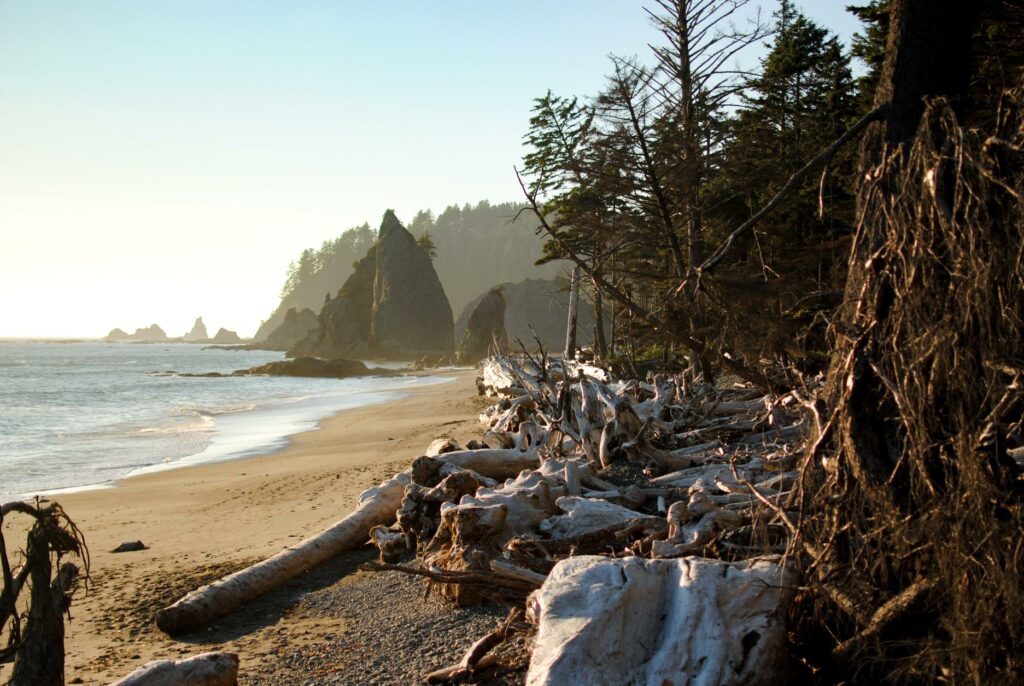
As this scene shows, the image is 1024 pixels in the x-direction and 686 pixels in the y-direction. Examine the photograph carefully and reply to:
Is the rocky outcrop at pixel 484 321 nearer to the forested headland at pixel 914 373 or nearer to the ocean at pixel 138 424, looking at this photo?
the ocean at pixel 138 424

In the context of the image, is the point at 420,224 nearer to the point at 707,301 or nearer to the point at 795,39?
the point at 795,39

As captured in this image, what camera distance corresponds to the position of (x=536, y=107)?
32.3 meters

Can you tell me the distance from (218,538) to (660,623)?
220 inches

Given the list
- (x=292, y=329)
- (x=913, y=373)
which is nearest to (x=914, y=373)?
(x=913, y=373)

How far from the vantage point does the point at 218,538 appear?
7383 millimetres

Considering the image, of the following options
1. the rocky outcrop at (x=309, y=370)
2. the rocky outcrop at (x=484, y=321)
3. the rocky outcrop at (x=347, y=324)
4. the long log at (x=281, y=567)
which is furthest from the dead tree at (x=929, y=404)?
the rocky outcrop at (x=347, y=324)

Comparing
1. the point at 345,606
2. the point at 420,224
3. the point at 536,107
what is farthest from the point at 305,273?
the point at 345,606

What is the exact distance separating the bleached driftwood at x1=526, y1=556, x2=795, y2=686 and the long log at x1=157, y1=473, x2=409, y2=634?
8.94 feet

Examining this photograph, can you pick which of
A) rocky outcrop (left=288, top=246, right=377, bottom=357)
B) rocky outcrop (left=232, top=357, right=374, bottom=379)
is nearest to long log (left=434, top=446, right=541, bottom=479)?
rocky outcrop (left=232, top=357, right=374, bottom=379)

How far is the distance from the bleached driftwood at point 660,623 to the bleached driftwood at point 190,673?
5.07ft

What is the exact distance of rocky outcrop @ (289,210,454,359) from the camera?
8694 cm

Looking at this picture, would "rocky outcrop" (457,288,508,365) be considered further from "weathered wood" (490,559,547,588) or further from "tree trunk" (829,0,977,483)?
"tree trunk" (829,0,977,483)

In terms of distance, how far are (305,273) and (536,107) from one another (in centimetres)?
14733

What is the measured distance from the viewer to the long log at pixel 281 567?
4.91 m
